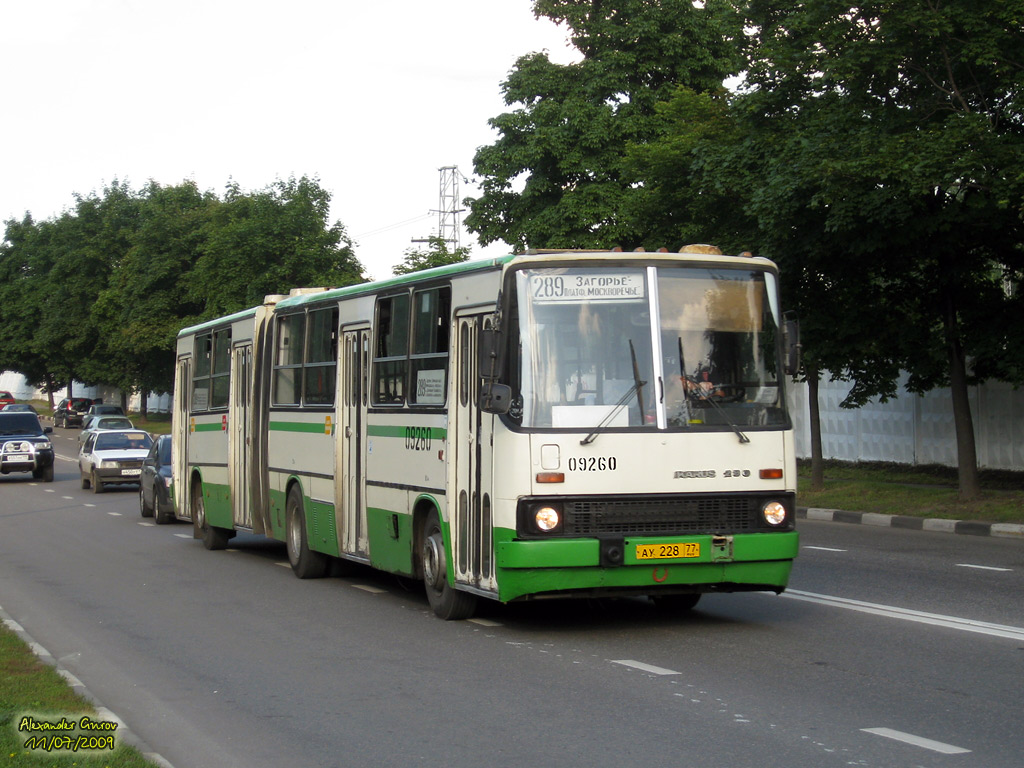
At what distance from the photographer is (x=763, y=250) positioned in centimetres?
2114

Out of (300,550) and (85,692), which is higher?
(300,550)

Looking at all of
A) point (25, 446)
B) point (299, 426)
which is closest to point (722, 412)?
point (299, 426)

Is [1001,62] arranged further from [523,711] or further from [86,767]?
[86,767]

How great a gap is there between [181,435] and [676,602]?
35.5ft

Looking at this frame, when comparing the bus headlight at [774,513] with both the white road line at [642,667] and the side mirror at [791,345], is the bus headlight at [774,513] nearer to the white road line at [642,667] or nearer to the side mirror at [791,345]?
the side mirror at [791,345]

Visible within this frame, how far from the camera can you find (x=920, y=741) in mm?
6559

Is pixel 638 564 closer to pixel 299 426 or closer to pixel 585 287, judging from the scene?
pixel 585 287

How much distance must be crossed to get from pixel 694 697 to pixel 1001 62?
12.0 meters

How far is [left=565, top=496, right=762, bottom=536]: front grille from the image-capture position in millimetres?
9594

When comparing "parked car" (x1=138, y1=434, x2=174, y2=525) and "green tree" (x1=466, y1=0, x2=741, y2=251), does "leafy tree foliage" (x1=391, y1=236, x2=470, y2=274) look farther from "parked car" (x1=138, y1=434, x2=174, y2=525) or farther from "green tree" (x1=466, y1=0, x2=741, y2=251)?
"parked car" (x1=138, y1=434, x2=174, y2=525)

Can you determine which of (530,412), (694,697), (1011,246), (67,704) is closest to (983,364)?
(1011,246)
